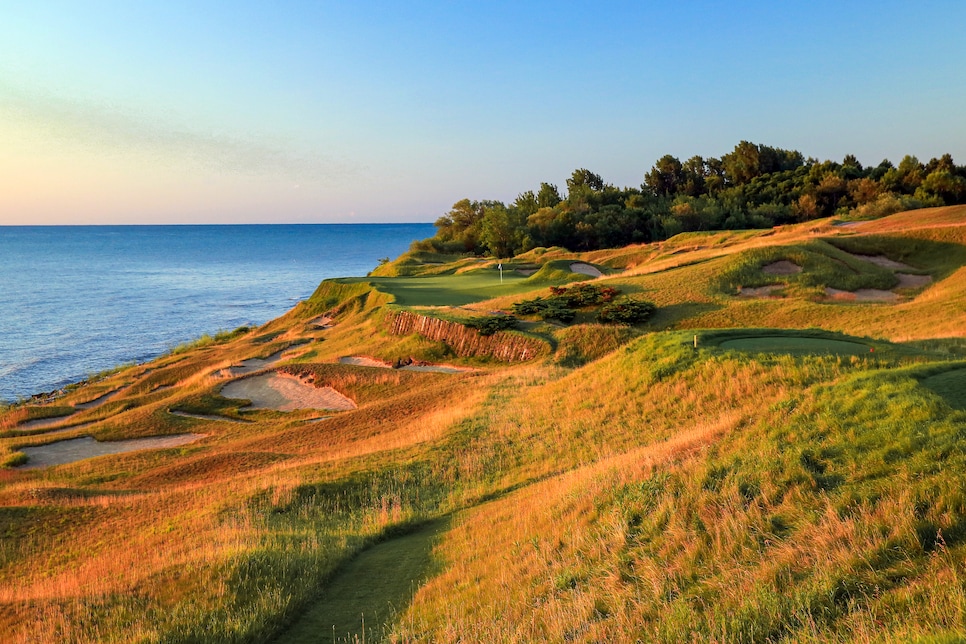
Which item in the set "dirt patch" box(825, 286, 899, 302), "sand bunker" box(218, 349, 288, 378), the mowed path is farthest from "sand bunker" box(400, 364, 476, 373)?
"dirt patch" box(825, 286, 899, 302)

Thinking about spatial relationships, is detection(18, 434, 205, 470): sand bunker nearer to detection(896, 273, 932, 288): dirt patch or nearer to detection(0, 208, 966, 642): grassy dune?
detection(0, 208, 966, 642): grassy dune

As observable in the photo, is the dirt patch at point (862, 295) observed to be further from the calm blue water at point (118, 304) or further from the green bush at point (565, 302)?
the calm blue water at point (118, 304)

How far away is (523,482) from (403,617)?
19.9ft

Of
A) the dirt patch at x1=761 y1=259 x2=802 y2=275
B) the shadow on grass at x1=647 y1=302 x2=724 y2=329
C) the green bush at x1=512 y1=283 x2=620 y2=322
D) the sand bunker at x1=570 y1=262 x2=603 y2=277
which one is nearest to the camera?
the shadow on grass at x1=647 y1=302 x2=724 y2=329

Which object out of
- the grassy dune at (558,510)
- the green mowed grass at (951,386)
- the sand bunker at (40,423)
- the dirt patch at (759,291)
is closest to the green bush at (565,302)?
the dirt patch at (759,291)

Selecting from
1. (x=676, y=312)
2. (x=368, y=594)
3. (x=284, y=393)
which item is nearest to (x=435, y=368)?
(x=284, y=393)

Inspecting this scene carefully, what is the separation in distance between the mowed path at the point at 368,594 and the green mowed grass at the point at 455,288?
29.1 meters

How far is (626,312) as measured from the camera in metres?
30.3

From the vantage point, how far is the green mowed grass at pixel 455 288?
133ft

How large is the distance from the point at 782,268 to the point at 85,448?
114ft

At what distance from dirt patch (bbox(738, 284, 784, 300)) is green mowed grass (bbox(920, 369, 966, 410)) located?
22.3 m

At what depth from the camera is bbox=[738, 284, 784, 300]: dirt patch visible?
3191 cm

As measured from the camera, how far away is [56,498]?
14562 mm

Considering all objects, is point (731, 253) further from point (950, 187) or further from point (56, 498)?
point (950, 187)
